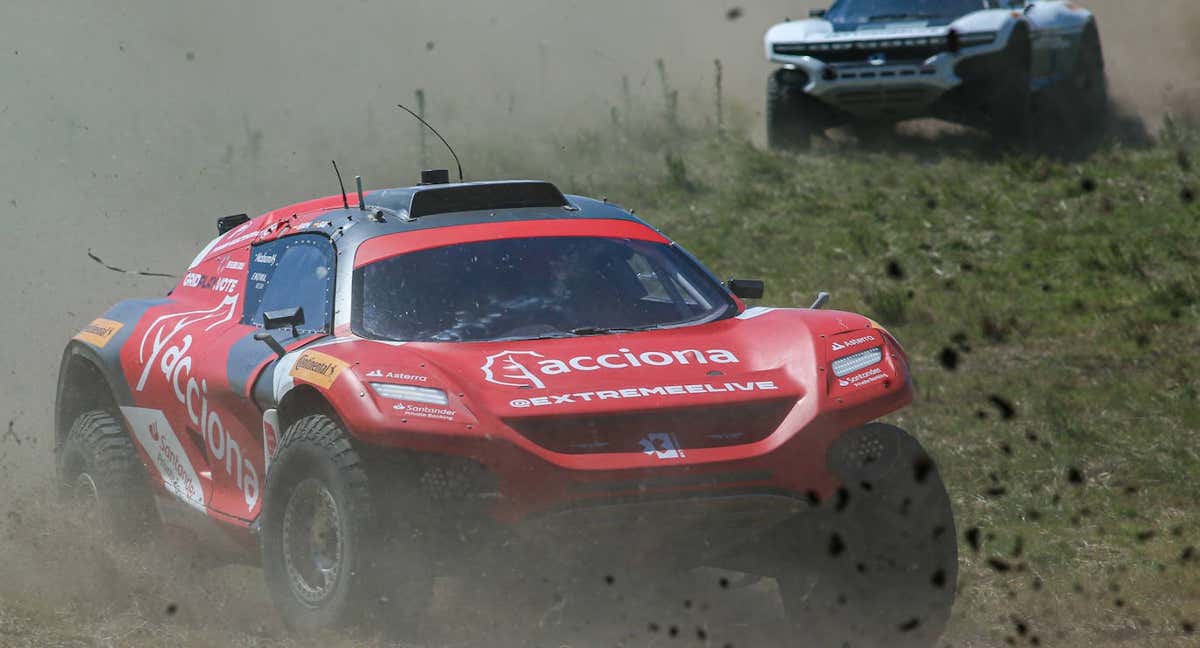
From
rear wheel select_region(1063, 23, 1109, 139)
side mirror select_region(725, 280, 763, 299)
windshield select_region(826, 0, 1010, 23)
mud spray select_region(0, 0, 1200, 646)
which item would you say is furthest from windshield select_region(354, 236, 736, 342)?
rear wheel select_region(1063, 23, 1109, 139)

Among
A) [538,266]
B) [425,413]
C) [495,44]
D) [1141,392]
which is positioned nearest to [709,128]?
[495,44]

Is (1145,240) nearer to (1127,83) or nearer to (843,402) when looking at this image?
(1127,83)

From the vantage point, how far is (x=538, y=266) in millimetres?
6230

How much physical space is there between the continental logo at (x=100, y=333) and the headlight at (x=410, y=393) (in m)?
2.51

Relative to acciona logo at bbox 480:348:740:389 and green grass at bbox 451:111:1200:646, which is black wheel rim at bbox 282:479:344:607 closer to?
acciona logo at bbox 480:348:740:389

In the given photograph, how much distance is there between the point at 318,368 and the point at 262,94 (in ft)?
54.2

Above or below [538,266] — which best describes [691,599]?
below

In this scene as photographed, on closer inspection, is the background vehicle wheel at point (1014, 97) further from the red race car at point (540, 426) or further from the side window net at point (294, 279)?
the side window net at point (294, 279)

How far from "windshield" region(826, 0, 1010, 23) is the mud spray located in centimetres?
274

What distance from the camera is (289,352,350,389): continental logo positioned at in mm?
5355

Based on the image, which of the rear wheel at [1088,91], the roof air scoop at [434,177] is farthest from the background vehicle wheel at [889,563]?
the rear wheel at [1088,91]

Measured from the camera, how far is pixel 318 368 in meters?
5.49

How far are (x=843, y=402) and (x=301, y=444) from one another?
64.5 inches

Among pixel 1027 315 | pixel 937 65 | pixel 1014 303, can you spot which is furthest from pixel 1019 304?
pixel 937 65
